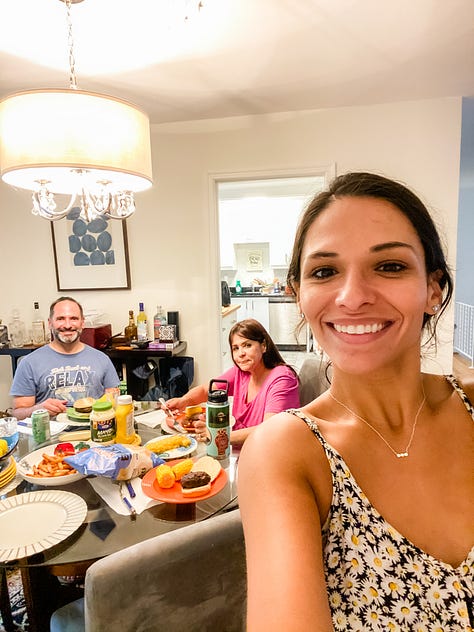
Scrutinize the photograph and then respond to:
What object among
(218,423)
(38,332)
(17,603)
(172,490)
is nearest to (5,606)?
(17,603)

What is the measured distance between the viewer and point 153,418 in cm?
195

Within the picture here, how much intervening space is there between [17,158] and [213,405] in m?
1.13

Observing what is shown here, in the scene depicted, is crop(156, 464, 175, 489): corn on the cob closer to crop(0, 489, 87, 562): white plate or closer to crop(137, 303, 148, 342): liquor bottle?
crop(0, 489, 87, 562): white plate

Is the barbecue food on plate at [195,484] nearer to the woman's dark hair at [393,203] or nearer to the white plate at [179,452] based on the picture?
the white plate at [179,452]

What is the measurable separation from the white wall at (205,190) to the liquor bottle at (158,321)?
7cm

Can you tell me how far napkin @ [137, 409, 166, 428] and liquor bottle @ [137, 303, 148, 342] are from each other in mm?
1299

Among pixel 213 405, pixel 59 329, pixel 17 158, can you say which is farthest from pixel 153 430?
pixel 17 158

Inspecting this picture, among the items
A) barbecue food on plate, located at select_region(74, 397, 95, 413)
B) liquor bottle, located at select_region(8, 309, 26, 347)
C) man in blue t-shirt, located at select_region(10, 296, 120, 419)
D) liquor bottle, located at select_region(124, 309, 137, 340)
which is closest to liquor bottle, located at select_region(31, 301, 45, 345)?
liquor bottle, located at select_region(8, 309, 26, 347)

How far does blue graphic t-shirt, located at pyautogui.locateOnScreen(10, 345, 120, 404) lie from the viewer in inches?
87.2

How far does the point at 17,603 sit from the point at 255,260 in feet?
20.2

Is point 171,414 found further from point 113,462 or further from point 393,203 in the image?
point 393,203

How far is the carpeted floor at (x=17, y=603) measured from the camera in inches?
61.7

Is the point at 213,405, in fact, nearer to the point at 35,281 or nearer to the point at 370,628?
the point at 370,628

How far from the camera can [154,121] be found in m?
3.08
